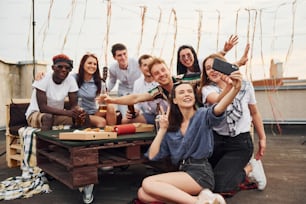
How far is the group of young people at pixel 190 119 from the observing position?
5.54ft

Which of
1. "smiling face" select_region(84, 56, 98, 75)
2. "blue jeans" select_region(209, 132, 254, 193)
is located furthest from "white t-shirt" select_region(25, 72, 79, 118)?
"blue jeans" select_region(209, 132, 254, 193)

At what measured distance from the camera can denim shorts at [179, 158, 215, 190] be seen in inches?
67.1

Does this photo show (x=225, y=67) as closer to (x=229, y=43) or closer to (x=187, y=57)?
(x=229, y=43)

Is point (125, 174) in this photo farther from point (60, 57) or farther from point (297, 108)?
point (297, 108)

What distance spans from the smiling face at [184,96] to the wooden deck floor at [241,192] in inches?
27.9

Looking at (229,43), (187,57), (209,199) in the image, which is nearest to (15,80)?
(187,57)

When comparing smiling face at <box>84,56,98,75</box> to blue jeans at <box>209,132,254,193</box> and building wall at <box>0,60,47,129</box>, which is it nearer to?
blue jeans at <box>209,132,254,193</box>

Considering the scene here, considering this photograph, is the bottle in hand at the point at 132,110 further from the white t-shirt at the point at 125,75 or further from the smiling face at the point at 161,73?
the white t-shirt at the point at 125,75

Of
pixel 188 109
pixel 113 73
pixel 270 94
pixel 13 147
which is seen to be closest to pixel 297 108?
pixel 270 94

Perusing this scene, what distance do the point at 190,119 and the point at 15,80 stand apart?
423 cm

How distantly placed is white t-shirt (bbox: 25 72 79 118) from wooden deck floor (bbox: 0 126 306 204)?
70 cm

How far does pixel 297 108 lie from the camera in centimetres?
539

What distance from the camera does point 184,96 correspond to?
70.5 inches

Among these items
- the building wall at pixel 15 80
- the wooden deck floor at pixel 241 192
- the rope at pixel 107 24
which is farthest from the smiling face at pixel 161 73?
the building wall at pixel 15 80
